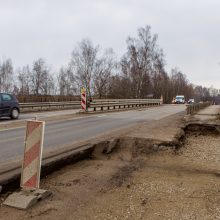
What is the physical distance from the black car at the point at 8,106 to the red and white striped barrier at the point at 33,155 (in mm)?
13971

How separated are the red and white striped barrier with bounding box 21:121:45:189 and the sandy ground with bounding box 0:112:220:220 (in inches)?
16.5

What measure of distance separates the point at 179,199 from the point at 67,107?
28.7 m

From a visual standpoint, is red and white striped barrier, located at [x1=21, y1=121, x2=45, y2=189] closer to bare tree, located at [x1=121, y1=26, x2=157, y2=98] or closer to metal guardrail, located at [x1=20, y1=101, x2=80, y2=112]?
metal guardrail, located at [x1=20, y1=101, x2=80, y2=112]

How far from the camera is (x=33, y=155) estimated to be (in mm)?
4828

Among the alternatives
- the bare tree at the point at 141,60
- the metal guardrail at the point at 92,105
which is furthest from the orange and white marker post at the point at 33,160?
the bare tree at the point at 141,60

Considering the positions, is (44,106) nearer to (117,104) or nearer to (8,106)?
(117,104)

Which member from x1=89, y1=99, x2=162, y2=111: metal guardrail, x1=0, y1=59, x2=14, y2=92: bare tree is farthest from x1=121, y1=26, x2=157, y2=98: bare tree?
x1=0, y1=59, x2=14, y2=92: bare tree

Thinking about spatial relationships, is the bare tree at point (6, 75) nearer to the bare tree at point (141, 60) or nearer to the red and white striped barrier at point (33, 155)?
the bare tree at point (141, 60)

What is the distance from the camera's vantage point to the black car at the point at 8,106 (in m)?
18.1

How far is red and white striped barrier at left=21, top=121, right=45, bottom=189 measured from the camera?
189 inches

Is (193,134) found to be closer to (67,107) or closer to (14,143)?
(14,143)

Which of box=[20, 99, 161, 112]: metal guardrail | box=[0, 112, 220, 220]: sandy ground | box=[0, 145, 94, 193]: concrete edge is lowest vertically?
box=[0, 112, 220, 220]: sandy ground

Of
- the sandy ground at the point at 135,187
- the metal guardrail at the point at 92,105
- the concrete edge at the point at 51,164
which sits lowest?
the sandy ground at the point at 135,187

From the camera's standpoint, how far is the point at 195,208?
4402 millimetres
